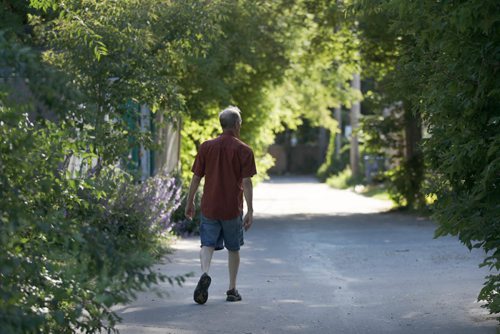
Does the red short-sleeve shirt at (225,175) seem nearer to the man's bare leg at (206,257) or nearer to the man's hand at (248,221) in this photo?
the man's hand at (248,221)

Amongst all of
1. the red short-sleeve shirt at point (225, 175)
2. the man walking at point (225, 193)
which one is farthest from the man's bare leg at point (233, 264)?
the red short-sleeve shirt at point (225, 175)

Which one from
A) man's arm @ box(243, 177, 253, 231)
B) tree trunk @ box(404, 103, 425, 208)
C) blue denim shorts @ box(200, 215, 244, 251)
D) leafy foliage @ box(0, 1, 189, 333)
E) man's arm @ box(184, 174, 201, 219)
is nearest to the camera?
leafy foliage @ box(0, 1, 189, 333)

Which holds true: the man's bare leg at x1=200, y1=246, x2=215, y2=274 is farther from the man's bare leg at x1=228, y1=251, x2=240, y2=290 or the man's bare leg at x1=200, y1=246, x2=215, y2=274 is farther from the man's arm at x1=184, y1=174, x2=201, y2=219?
the man's arm at x1=184, y1=174, x2=201, y2=219

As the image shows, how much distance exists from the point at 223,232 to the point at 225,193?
394mm

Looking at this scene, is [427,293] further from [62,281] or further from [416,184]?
[416,184]

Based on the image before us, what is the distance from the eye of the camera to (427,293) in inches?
414

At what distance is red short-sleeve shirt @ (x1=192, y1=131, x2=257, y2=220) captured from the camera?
9984mm

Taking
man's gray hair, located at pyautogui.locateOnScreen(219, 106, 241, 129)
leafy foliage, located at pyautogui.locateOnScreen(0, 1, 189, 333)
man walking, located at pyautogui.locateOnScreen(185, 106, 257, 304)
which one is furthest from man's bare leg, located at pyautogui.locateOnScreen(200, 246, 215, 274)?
leafy foliage, located at pyautogui.locateOnScreen(0, 1, 189, 333)

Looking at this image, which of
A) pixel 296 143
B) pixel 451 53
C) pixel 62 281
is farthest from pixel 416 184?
pixel 296 143

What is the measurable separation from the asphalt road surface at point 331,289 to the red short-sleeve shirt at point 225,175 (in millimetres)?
906

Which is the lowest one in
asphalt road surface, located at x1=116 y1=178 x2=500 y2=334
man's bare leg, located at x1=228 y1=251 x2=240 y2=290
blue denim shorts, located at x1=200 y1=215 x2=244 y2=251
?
asphalt road surface, located at x1=116 y1=178 x2=500 y2=334

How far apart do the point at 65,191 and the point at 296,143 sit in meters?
76.5

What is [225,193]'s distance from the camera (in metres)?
9.99

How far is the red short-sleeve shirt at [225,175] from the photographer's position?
32.8 ft
